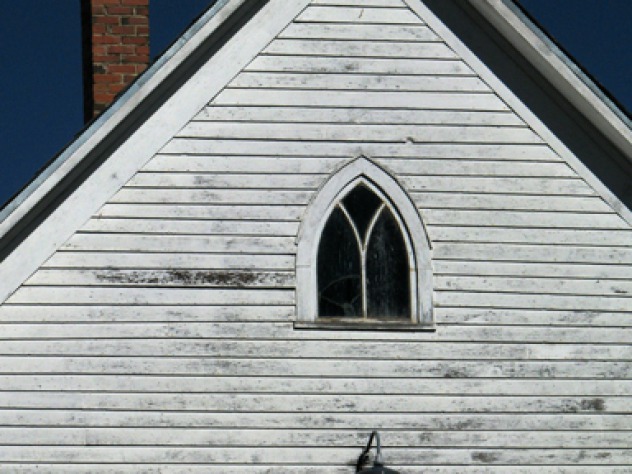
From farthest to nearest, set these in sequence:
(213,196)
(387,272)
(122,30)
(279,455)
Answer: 1. (122,30)
2. (387,272)
3. (213,196)
4. (279,455)

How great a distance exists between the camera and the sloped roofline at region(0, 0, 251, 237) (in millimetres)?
12711

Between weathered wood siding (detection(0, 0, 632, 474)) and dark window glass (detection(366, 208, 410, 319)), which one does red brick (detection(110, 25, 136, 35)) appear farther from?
dark window glass (detection(366, 208, 410, 319))

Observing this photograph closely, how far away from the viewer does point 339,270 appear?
13.3m

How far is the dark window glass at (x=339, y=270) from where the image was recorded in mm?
13180

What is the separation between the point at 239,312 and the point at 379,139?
6.44 feet

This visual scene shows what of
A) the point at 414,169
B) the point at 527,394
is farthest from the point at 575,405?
the point at 414,169

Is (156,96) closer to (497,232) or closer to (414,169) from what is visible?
(414,169)

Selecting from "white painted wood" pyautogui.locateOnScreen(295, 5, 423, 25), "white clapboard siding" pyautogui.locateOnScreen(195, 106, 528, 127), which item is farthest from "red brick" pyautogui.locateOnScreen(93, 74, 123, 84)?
"white painted wood" pyautogui.locateOnScreen(295, 5, 423, 25)

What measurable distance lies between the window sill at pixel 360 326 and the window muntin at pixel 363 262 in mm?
96

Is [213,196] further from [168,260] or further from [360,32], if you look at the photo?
[360,32]

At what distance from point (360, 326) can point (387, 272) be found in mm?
569

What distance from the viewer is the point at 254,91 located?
44.0ft

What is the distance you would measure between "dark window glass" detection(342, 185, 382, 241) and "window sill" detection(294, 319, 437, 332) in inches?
30.6

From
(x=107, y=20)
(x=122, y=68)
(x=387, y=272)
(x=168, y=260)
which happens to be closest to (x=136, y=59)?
(x=122, y=68)
